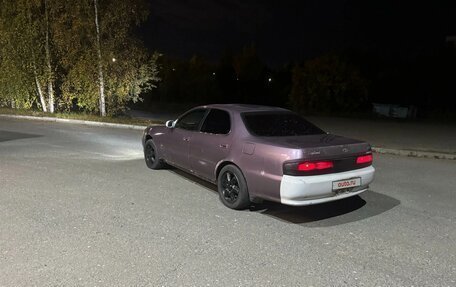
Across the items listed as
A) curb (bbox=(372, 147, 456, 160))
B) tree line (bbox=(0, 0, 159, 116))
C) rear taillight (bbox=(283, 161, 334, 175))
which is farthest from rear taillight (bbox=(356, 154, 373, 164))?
tree line (bbox=(0, 0, 159, 116))

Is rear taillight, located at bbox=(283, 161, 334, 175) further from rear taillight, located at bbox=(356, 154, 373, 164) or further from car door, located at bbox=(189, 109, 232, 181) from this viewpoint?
car door, located at bbox=(189, 109, 232, 181)

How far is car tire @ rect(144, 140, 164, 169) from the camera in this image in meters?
8.28

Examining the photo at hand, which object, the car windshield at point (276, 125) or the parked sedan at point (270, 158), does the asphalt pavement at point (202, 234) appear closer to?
the parked sedan at point (270, 158)

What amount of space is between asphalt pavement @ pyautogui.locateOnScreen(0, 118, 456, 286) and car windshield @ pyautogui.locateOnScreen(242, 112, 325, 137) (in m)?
1.08

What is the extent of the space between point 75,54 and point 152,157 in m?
14.7

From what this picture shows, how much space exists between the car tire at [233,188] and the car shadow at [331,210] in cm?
25

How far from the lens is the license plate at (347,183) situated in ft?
17.4

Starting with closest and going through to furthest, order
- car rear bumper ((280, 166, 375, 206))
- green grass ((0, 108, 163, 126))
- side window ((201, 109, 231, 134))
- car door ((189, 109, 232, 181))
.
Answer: car rear bumper ((280, 166, 375, 206)), car door ((189, 109, 232, 181)), side window ((201, 109, 231, 134)), green grass ((0, 108, 163, 126))

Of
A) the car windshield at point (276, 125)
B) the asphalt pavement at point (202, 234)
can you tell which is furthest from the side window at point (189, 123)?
the car windshield at point (276, 125)

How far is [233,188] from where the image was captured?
593 centimetres

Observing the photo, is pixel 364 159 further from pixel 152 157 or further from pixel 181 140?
pixel 152 157

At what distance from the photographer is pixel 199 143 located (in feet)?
21.9

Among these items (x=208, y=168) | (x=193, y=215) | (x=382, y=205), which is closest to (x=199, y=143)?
(x=208, y=168)

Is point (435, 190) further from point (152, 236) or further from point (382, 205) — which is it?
point (152, 236)
